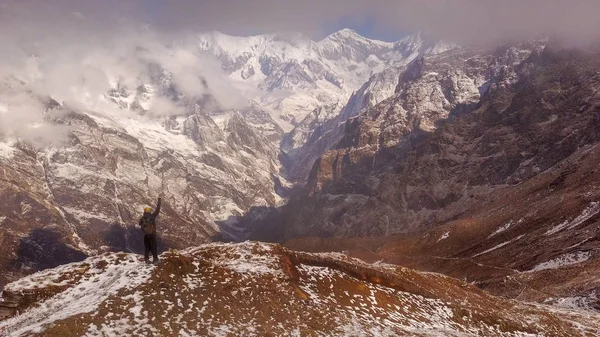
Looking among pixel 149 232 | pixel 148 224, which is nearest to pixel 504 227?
pixel 149 232

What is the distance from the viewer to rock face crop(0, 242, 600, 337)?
27.6 m

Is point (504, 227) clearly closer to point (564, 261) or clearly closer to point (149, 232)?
point (564, 261)

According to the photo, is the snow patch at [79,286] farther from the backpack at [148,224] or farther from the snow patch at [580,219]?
the snow patch at [580,219]

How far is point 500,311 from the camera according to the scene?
42781mm

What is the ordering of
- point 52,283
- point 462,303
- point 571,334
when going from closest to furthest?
1. point 52,283
2. point 571,334
3. point 462,303

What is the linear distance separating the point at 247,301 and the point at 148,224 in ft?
32.9

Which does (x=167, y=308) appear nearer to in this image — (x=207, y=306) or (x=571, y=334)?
(x=207, y=306)

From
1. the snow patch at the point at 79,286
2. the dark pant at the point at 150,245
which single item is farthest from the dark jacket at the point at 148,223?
the snow patch at the point at 79,286

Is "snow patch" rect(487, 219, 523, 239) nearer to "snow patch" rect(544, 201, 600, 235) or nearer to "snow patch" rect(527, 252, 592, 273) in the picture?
"snow patch" rect(544, 201, 600, 235)

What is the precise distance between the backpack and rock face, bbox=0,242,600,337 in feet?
8.29

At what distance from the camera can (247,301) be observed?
103 ft

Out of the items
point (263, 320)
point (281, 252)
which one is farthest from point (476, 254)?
point (263, 320)

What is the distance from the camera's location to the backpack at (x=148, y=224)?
119 ft

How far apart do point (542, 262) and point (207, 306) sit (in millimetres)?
112936
